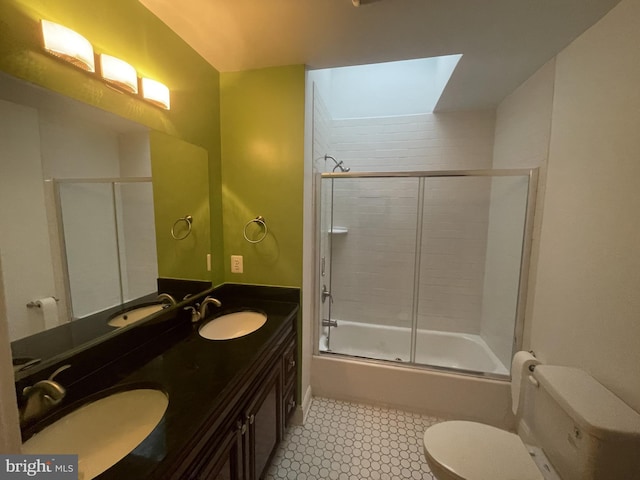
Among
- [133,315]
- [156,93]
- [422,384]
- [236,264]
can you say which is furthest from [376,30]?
[422,384]

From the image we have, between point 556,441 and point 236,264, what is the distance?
1.88 meters

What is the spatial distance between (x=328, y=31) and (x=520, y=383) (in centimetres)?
218

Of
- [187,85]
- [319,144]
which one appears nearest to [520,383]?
[319,144]

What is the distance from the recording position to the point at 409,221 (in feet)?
8.69

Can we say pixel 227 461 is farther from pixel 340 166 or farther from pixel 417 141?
pixel 417 141

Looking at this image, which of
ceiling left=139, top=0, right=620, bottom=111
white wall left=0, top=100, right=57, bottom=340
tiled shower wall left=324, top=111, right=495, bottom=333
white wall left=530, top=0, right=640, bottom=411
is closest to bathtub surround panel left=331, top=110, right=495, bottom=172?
tiled shower wall left=324, top=111, right=495, bottom=333

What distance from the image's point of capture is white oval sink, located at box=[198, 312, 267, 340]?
151 centimetres

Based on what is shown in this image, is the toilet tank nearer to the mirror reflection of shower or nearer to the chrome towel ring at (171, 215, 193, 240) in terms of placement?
the chrome towel ring at (171, 215, 193, 240)

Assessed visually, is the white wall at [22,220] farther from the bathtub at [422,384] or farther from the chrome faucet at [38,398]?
the bathtub at [422,384]

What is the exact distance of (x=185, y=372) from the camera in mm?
1030

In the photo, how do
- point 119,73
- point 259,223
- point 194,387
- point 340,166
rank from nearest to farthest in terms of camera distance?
point 194,387, point 119,73, point 259,223, point 340,166

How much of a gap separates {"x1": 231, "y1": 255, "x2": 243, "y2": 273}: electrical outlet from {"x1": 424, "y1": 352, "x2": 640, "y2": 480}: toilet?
144cm

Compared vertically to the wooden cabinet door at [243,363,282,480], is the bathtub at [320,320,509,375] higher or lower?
lower

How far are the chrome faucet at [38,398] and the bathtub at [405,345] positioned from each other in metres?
1.77
